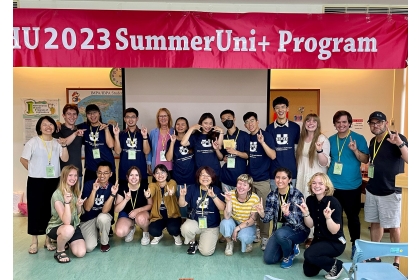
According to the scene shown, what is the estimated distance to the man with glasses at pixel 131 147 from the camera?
5.22 meters

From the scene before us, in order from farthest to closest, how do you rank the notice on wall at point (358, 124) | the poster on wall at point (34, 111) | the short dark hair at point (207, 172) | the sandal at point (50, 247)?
the notice on wall at point (358, 124) < the poster on wall at point (34, 111) < the sandal at point (50, 247) < the short dark hair at point (207, 172)

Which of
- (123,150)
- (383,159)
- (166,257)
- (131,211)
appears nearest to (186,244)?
(166,257)

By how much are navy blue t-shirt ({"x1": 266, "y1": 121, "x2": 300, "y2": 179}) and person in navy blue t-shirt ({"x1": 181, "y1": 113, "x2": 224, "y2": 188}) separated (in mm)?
742

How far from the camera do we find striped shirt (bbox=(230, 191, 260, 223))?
473 cm

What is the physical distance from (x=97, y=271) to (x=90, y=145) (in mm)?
1708

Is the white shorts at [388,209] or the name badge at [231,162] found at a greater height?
the name badge at [231,162]

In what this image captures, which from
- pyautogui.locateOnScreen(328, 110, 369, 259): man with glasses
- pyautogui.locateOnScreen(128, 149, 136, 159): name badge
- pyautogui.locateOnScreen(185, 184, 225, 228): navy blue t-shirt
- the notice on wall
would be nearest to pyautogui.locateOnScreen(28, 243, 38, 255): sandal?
pyautogui.locateOnScreen(128, 149, 136, 159): name badge

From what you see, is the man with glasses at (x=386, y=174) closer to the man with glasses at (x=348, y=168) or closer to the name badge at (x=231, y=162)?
the man with glasses at (x=348, y=168)

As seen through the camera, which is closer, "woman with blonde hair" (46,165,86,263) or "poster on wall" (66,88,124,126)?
"woman with blonde hair" (46,165,86,263)

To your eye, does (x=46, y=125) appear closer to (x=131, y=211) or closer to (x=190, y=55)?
(x=131, y=211)

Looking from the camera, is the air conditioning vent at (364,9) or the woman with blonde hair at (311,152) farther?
the air conditioning vent at (364,9)

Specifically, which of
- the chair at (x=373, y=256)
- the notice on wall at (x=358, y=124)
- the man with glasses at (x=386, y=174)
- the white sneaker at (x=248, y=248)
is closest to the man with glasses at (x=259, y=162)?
the white sneaker at (x=248, y=248)

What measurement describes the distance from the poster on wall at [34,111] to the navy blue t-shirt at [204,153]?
290 cm

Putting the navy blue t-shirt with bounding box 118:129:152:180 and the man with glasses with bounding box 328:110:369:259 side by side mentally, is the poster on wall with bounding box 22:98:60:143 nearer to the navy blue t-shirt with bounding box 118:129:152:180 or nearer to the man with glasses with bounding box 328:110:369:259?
the navy blue t-shirt with bounding box 118:129:152:180
